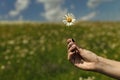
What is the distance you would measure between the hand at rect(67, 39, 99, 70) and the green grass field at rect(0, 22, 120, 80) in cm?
519

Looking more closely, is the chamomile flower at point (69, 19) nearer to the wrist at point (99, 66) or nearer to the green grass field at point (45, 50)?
the wrist at point (99, 66)

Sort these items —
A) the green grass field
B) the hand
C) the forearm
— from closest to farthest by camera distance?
the forearm → the hand → the green grass field

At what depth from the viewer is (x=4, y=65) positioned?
53.0 ft

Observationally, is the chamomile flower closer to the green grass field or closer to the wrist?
the wrist

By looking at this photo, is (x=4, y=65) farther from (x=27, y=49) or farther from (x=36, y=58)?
(x=27, y=49)

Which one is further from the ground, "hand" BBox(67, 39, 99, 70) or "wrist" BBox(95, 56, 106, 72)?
"hand" BBox(67, 39, 99, 70)

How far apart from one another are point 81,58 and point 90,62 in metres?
0.20

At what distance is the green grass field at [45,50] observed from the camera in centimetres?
1476

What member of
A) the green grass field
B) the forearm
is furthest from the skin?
the green grass field

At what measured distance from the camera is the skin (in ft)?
24.3

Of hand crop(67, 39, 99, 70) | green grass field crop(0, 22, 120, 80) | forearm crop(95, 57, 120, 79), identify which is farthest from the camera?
green grass field crop(0, 22, 120, 80)

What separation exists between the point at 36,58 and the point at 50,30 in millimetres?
7832

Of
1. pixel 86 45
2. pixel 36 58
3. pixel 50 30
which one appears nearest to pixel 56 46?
pixel 86 45

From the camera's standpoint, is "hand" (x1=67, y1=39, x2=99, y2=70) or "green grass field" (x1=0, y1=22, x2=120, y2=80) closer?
"hand" (x1=67, y1=39, x2=99, y2=70)
